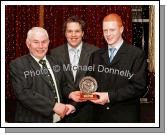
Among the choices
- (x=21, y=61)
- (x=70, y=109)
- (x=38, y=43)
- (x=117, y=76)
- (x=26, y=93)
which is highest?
(x=38, y=43)

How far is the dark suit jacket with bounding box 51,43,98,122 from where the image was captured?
7.67 feet

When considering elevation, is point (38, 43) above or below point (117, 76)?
above

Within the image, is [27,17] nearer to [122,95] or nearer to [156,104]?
[122,95]

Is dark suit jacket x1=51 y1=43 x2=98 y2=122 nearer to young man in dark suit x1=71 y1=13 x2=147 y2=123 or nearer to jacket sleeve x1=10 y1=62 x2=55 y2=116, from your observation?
young man in dark suit x1=71 y1=13 x2=147 y2=123

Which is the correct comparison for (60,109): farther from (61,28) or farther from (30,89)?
(61,28)

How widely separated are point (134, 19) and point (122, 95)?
56cm

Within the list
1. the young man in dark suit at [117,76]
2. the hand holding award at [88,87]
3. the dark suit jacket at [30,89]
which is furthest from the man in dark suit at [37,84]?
the young man in dark suit at [117,76]

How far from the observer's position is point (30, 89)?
233cm

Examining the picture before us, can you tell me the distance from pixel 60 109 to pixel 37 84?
240 millimetres

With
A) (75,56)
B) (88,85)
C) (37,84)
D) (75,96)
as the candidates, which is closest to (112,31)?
(75,56)

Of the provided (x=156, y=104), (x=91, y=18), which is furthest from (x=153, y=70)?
(x=91, y=18)

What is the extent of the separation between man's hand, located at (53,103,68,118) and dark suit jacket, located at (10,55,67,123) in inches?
1.1

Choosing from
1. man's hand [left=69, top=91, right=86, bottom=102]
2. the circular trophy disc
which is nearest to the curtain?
the circular trophy disc

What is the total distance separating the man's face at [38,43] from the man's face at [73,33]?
0.16 m
